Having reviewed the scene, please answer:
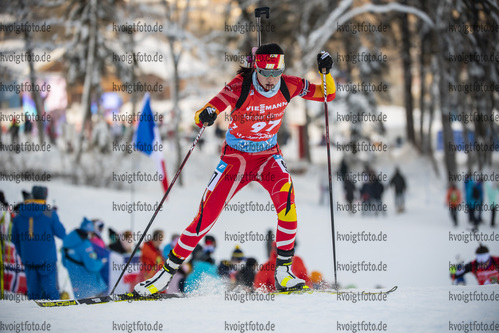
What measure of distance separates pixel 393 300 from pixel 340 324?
2.48 ft

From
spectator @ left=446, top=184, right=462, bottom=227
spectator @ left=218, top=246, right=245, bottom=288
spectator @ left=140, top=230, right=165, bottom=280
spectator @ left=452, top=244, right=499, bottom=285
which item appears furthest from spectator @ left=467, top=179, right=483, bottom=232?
spectator @ left=140, top=230, right=165, bottom=280

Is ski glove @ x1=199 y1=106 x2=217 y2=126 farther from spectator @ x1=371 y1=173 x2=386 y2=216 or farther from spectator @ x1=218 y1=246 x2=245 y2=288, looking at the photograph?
spectator @ x1=371 y1=173 x2=386 y2=216

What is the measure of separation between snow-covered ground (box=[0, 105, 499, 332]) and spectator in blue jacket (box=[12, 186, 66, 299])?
142 centimetres

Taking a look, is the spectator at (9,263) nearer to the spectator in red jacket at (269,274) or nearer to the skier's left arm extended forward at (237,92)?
the spectator in red jacket at (269,274)

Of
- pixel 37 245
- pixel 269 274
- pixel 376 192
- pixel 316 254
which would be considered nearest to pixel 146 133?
pixel 37 245

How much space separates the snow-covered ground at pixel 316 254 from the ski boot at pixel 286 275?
310mm

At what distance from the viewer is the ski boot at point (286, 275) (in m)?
5.02

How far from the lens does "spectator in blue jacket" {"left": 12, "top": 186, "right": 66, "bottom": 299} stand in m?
6.64

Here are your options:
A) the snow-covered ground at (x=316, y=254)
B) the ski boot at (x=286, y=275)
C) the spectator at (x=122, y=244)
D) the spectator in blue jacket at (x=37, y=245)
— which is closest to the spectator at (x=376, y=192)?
the snow-covered ground at (x=316, y=254)

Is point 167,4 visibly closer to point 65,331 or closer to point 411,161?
point 411,161

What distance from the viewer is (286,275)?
16.6ft

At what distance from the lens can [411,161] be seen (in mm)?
26844

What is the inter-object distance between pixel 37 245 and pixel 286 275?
134 inches

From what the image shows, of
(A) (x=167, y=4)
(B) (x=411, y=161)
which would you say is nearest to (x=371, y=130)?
(B) (x=411, y=161)
